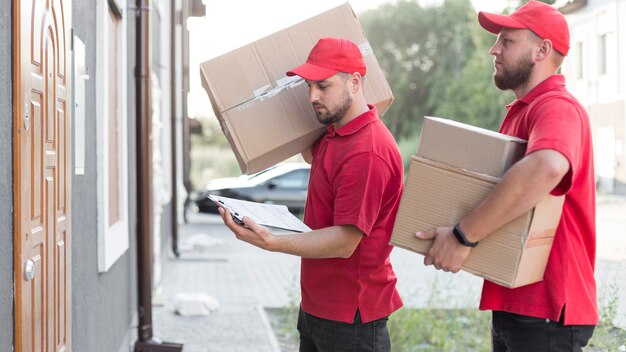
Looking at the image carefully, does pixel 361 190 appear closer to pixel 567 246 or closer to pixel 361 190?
pixel 361 190

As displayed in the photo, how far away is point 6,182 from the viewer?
8.73 feet

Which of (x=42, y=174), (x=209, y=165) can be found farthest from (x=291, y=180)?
(x=209, y=165)

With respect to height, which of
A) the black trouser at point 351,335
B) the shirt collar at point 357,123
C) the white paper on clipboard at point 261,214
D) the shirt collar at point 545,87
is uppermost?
the shirt collar at point 545,87

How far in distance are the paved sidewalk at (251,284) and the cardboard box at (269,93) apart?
2.08m

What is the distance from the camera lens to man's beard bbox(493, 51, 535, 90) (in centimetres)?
291

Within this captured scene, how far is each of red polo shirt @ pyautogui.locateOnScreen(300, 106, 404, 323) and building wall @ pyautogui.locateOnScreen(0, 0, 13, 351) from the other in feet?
3.48

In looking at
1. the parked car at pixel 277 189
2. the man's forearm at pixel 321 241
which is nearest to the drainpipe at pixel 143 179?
the man's forearm at pixel 321 241

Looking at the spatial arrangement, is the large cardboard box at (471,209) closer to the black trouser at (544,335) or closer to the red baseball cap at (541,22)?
the black trouser at (544,335)

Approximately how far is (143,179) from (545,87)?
4157mm

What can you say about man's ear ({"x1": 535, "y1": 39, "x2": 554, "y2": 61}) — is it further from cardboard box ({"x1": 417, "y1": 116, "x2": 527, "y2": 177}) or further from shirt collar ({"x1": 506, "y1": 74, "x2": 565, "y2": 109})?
cardboard box ({"x1": 417, "y1": 116, "x2": 527, "y2": 177})

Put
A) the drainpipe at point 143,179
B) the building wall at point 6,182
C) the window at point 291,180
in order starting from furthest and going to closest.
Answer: the window at point 291,180
the drainpipe at point 143,179
the building wall at point 6,182

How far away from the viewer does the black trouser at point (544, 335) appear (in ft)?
9.21

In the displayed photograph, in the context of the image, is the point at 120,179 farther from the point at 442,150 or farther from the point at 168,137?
the point at 168,137

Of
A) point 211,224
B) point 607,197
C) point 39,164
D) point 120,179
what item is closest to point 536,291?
point 39,164
